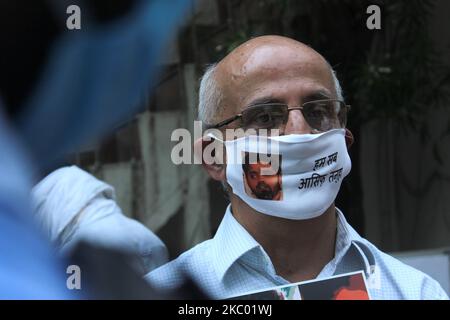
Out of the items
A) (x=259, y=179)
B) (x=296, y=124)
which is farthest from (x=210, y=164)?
(x=296, y=124)

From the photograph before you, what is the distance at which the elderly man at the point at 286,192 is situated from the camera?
161cm

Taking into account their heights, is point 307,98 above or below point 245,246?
above

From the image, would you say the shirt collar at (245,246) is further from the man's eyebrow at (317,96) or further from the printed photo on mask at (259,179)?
the man's eyebrow at (317,96)

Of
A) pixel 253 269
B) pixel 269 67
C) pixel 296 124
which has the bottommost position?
pixel 253 269

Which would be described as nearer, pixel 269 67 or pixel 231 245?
pixel 269 67

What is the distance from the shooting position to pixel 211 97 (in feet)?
5.67

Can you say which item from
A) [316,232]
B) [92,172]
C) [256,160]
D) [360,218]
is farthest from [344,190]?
[92,172]

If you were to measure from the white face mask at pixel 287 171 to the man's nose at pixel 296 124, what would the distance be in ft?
0.04

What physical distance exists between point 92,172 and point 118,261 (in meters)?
0.32

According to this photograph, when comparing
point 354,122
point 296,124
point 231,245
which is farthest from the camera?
point 354,122

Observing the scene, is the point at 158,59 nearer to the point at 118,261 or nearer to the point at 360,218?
the point at 118,261

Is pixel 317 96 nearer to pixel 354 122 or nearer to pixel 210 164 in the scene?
pixel 210 164

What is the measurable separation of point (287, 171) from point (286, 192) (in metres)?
0.06
